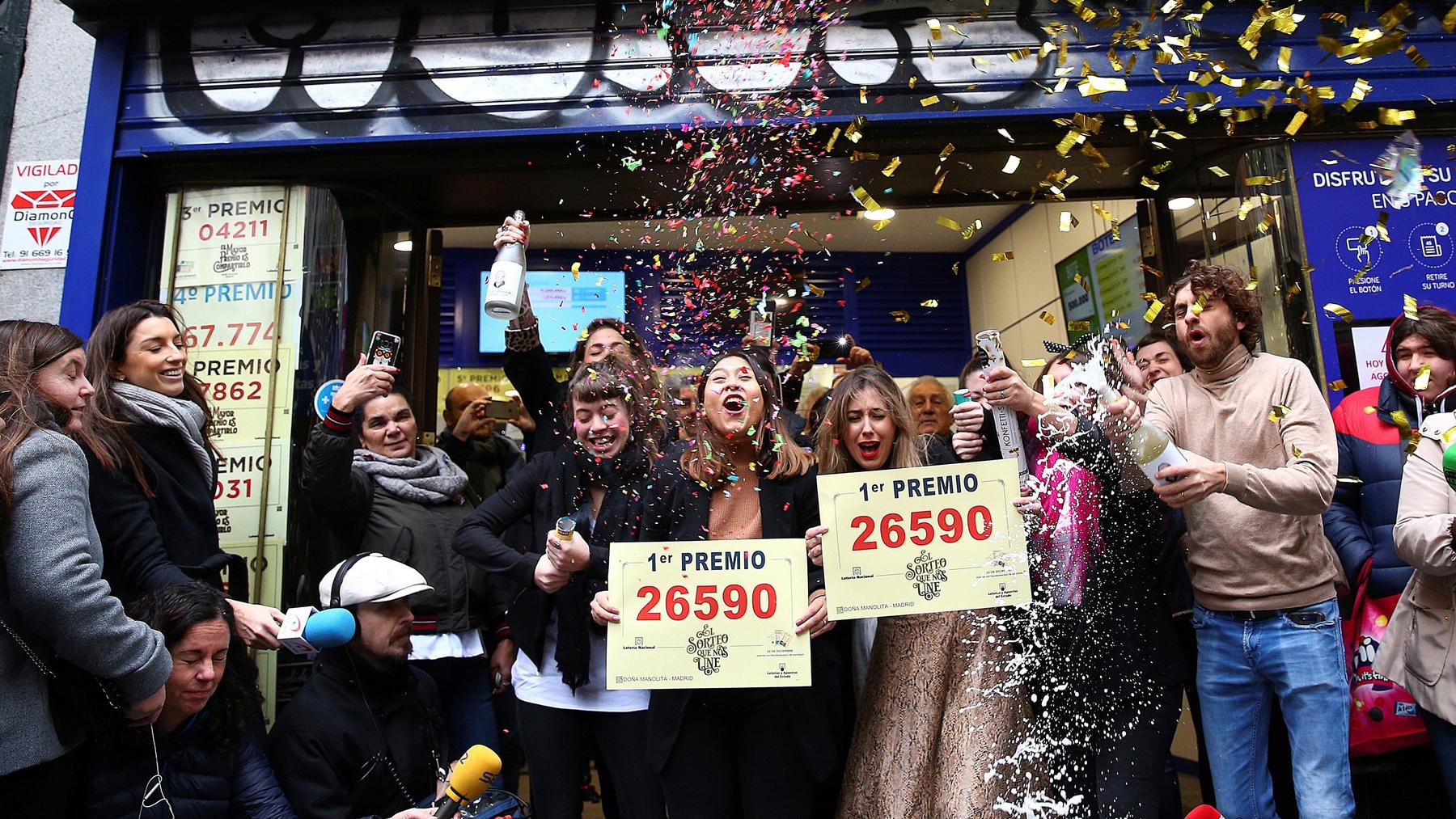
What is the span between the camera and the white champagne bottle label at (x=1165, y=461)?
256 cm

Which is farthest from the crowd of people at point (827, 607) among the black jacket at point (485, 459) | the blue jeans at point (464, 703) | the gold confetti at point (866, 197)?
the gold confetti at point (866, 197)

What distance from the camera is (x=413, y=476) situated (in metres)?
3.79

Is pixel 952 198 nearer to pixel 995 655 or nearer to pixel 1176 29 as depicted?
pixel 1176 29

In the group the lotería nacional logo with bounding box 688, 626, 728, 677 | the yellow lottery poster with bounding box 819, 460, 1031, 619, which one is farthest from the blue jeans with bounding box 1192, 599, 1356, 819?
the lotería nacional logo with bounding box 688, 626, 728, 677

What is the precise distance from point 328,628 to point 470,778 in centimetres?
64

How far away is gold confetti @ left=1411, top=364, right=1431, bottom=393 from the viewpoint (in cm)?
304

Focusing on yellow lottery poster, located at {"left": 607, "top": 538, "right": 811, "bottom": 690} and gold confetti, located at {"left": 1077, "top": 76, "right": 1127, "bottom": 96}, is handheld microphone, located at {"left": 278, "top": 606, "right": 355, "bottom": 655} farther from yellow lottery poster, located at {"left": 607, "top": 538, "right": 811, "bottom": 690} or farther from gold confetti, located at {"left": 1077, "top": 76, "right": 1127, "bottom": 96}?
gold confetti, located at {"left": 1077, "top": 76, "right": 1127, "bottom": 96}

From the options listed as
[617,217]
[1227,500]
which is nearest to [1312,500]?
[1227,500]

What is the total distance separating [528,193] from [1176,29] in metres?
3.42

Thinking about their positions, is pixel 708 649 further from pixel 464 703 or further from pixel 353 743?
pixel 464 703

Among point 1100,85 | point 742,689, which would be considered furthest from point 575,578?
point 1100,85

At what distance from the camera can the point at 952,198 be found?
532 cm

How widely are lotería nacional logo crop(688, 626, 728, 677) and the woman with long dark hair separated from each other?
126 centimetres

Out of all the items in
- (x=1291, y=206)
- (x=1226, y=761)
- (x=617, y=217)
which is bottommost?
(x=1226, y=761)
